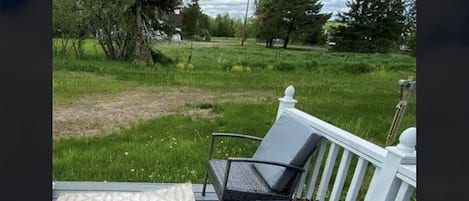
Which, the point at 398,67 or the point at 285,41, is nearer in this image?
the point at 398,67

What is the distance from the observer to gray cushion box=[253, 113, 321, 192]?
8.57ft

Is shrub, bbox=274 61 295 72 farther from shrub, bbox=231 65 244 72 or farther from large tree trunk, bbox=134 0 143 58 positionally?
large tree trunk, bbox=134 0 143 58

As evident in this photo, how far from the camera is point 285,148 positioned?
2.78m

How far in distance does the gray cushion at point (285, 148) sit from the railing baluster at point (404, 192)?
760 millimetres

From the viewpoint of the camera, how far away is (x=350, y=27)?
394 cm

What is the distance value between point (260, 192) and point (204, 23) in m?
Answer: 1.74

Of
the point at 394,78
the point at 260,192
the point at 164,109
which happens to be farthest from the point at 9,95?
the point at 394,78

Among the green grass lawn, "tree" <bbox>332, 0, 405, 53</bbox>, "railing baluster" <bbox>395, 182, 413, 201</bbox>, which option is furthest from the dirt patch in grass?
"railing baluster" <bbox>395, 182, 413, 201</bbox>

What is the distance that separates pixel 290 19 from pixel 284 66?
0.38 m

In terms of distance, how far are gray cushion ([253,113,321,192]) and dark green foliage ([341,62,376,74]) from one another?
1065 millimetres

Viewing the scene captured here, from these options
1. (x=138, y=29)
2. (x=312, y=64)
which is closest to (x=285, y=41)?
(x=312, y=64)

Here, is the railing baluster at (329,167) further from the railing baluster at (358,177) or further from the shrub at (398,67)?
the shrub at (398,67)

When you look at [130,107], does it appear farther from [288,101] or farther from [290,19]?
[290,19]

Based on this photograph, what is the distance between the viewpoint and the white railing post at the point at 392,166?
1806 mm
